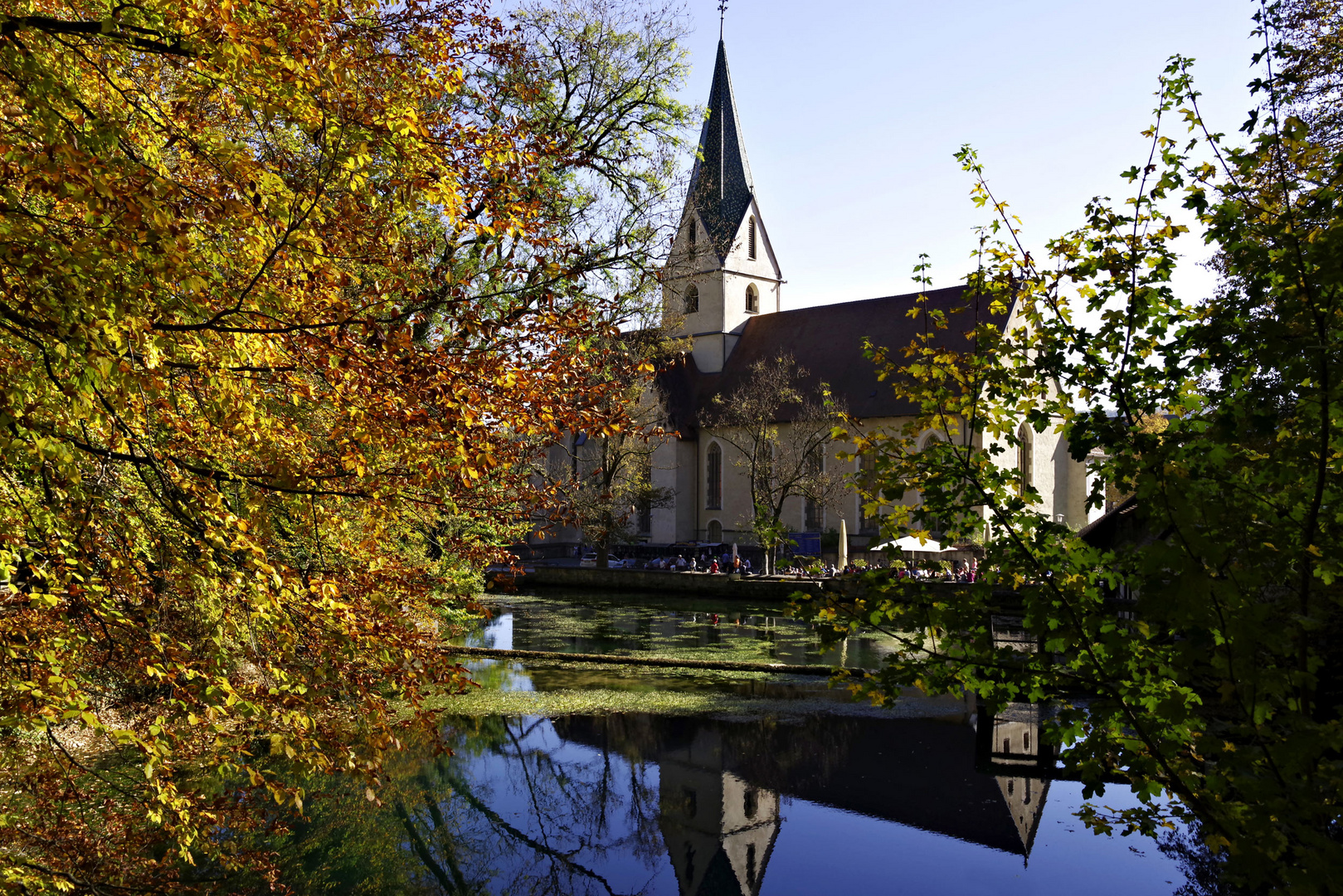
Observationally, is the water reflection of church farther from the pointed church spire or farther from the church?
the pointed church spire

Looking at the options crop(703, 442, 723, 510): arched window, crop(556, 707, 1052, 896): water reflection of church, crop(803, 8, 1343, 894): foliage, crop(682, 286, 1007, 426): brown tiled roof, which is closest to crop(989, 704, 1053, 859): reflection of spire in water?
crop(556, 707, 1052, 896): water reflection of church

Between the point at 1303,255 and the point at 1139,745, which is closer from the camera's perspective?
the point at 1303,255

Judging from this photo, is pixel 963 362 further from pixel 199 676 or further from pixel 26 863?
pixel 26 863

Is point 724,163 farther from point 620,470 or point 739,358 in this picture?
point 620,470

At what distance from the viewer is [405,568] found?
6.27 m

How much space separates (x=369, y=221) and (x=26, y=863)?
3.40m

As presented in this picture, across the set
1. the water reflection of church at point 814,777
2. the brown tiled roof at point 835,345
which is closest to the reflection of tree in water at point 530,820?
the water reflection of church at point 814,777

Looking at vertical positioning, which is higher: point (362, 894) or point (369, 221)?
point (369, 221)

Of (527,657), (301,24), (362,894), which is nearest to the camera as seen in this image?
(301,24)

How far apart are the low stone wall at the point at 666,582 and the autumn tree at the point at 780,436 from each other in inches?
109

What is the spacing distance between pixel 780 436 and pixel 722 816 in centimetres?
3385

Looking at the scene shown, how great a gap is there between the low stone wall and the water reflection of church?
1511cm

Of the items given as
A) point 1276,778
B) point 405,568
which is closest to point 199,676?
point 405,568

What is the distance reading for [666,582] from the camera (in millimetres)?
33656
